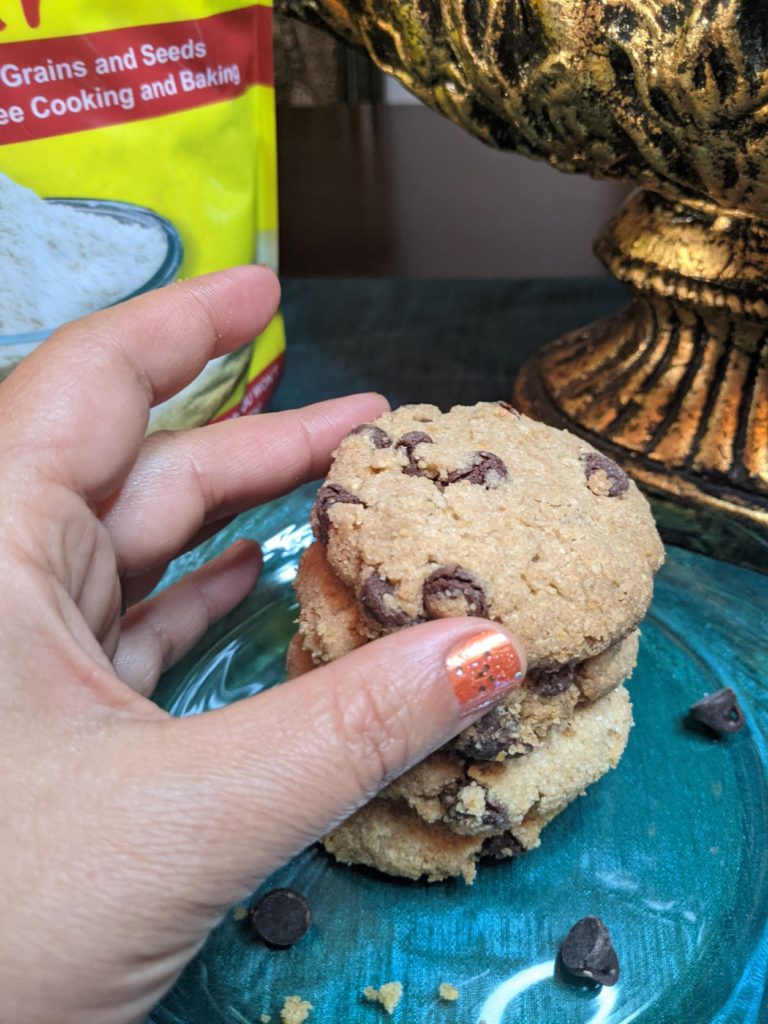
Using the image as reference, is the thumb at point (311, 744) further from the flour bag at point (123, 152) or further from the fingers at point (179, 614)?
the flour bag at point (123, 152)

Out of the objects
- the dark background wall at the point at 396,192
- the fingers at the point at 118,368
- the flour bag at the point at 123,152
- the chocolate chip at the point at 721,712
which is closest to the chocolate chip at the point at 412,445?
the fingers at the point at 118,368

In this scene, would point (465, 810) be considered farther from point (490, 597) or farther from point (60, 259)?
point (60, 259)

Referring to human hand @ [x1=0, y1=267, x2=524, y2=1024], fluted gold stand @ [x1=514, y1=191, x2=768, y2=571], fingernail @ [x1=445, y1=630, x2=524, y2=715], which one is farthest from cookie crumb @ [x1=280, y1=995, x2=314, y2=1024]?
fluted gold stand @ [x1=514, y1=191, x2=768, y2=571]

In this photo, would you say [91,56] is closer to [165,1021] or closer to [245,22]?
A: [245,22]

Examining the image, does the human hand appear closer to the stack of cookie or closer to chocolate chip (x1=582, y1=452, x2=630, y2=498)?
the stack of cookie

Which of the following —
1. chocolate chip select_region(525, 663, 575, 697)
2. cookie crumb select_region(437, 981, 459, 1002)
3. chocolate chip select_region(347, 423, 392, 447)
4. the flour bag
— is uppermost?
the flour bag

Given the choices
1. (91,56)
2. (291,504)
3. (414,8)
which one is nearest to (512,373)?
(291,504)
